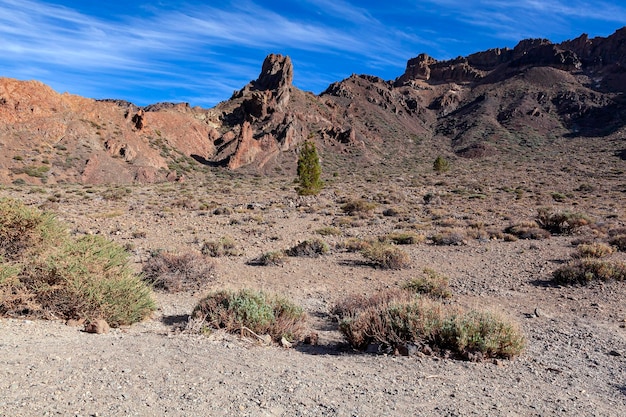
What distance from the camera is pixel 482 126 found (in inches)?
3346

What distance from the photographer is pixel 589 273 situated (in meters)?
9.68

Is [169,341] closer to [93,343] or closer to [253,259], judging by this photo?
[93,343]

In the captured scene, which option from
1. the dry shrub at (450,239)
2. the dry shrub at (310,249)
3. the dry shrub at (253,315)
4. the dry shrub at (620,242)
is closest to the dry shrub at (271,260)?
the dry shrub at (310,249)

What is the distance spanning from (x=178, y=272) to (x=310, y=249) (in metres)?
4.69

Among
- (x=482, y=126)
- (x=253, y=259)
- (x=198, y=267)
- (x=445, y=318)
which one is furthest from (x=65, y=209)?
(x=482, y=126)

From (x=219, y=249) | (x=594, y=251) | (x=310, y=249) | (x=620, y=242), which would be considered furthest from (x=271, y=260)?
(x=620, y=242)

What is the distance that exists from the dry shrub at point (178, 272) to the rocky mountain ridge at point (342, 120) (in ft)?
103

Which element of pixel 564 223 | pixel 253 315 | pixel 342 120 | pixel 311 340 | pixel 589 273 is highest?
pixel 342 120

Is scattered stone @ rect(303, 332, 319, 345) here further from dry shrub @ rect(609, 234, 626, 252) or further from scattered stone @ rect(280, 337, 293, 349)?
dry shrub @ rect(609, 234, 626, 252)

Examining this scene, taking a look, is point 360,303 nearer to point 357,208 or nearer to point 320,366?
point 320,366

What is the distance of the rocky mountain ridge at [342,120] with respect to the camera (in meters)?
40.8

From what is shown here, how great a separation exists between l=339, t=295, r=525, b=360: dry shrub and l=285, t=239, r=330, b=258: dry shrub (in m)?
6.74

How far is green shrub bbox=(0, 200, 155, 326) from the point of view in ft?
18.4

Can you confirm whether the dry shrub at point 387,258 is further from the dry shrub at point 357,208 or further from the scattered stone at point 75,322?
the dry shrub at point 357,208
